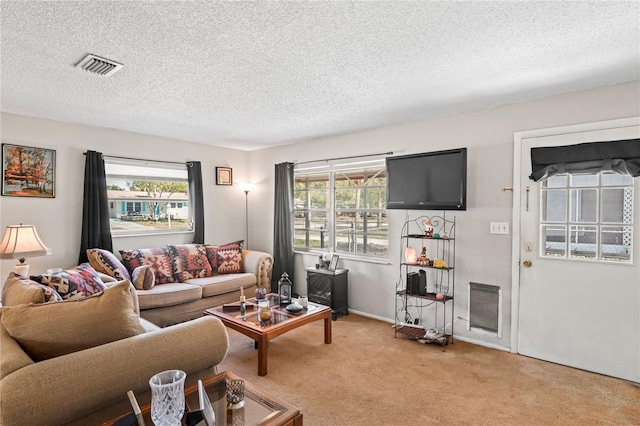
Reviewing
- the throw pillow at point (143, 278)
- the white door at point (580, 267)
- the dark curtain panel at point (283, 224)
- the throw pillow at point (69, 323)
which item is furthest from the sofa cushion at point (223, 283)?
the white door at point (580, 267)

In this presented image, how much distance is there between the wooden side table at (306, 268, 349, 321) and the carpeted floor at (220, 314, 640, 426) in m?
0.77

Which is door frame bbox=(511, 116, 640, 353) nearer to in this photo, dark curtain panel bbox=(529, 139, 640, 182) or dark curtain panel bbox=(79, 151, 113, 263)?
dark curtain panel bbox=(529, 139, 640, 182)

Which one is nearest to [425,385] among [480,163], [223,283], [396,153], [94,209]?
[480,163]

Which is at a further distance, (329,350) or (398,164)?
(398,164)

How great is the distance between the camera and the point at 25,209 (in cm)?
373

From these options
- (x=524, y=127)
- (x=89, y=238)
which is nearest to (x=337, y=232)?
(x=524, y=127)

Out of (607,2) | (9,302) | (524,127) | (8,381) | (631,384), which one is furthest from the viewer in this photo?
(524,127)

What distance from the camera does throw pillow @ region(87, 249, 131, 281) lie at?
3732 millimetres

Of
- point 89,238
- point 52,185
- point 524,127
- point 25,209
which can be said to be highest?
point 524,127

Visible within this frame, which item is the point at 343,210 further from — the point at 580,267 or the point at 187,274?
the point at 580,267

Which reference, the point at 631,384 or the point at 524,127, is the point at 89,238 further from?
the point at 631,384

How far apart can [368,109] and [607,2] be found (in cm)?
204

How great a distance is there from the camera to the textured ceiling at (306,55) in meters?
1.79

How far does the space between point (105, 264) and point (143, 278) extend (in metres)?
0.42
